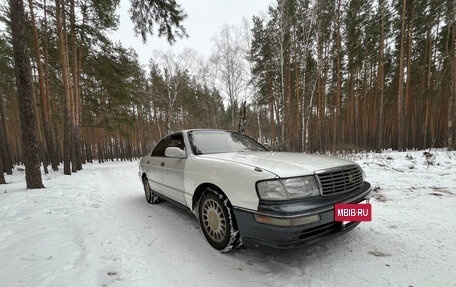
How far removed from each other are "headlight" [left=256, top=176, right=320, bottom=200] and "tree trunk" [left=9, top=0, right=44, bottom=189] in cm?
674

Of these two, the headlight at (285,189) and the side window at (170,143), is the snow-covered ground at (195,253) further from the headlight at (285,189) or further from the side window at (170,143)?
the side window at (170,143)

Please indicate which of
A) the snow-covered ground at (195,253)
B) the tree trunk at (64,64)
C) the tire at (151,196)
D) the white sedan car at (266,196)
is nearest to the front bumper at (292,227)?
the white sedan car at (266,196)

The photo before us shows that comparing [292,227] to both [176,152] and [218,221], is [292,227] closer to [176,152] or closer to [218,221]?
[218,221]

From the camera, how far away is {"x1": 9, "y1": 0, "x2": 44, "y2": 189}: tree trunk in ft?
17.2

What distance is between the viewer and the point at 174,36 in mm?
5801

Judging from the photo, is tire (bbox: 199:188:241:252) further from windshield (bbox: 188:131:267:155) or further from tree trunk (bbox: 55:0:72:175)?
tree trunk (bbox: 55:0:72:175)

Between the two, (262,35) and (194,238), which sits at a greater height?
(262,35)

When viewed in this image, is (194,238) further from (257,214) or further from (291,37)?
(291,37)

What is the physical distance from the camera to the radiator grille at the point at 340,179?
2141mm

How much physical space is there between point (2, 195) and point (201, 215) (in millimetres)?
5882

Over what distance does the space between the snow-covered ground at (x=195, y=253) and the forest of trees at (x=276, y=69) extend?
4.97 m

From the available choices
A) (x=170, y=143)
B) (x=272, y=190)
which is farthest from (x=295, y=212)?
(x=170, y=143)

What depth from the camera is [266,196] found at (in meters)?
1.98

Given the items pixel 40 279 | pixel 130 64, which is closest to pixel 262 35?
pixel 130 64
